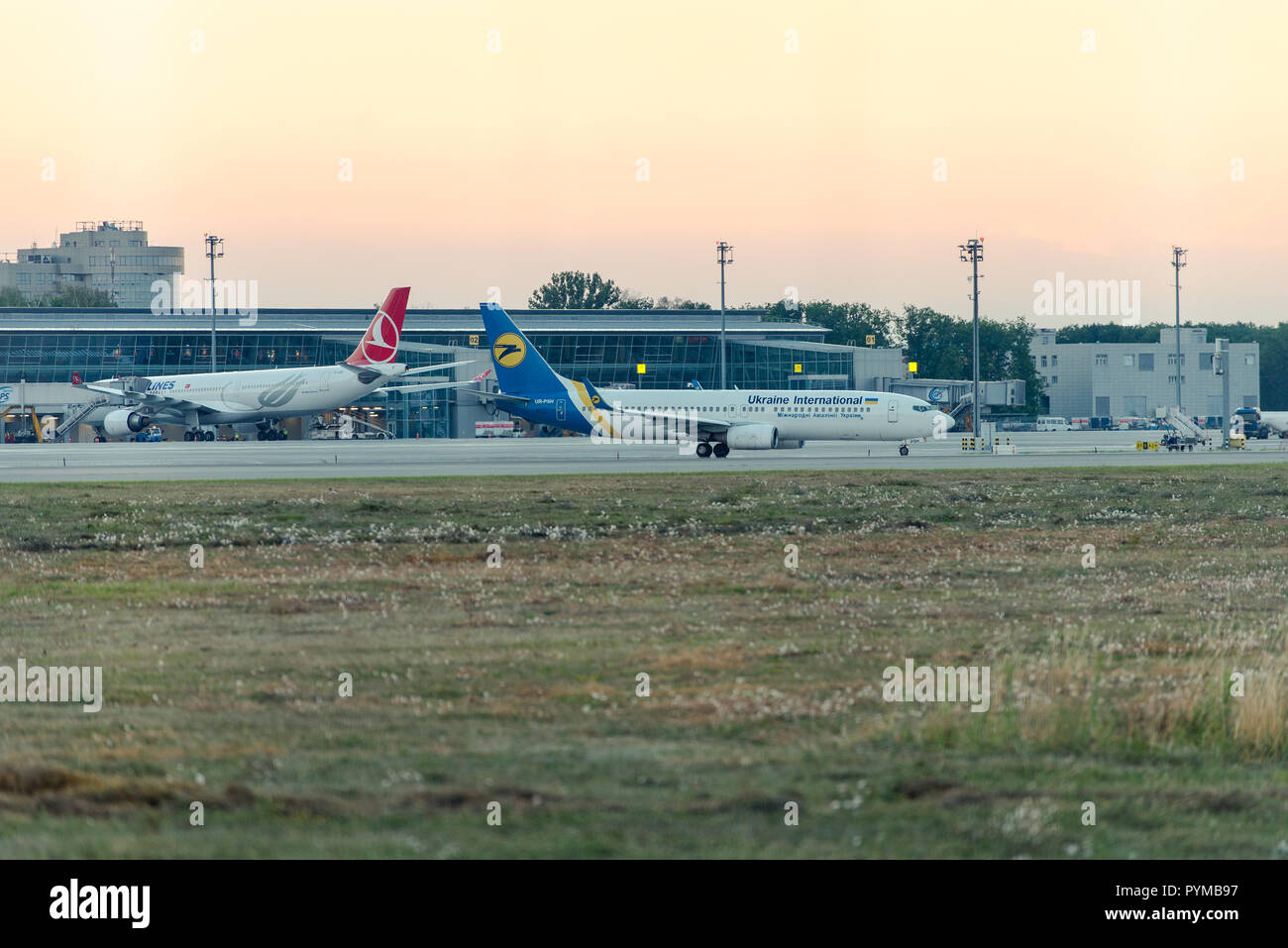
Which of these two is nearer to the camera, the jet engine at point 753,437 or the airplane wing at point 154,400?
the jet engine at point 753,437

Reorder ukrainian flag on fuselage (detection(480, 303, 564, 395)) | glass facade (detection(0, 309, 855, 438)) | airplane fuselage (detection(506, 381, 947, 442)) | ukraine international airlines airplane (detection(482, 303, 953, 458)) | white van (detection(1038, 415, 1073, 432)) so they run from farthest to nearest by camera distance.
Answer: white van (detection(1038, 415, 1073, 432))
glass facade (detection(0, 309, 855, 438))
ukrainian flag on fuselage (detection(480, 303, 564, 395))
airplane fuselage (detection(506, 381, 947, 442))
ukraine international airlines airplane (detection(482, 303, 953, 458))

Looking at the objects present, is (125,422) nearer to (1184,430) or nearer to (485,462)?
(485,462)

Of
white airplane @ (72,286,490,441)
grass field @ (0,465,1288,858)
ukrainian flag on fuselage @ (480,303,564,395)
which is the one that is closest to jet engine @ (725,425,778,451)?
ukrainian flag on fuselage @ (480,303,564,395)

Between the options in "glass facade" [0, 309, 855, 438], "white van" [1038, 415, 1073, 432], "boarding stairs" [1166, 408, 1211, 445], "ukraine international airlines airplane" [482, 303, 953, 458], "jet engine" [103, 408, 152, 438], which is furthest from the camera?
"white van" [1038, 415, 1073, 432]

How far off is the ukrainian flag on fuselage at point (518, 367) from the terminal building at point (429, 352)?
189ft

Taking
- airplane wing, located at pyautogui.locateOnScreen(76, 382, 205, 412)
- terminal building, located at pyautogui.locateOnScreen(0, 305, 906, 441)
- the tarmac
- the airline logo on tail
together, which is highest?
terminal building, located at pyautogui.locateOnScreen(0, 305, 906, 441)

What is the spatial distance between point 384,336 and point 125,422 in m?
21.8

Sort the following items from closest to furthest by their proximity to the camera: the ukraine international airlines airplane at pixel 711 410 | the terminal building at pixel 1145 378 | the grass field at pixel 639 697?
the grass field at pixel 639 697, the ukraine international airlines airplane at pixel 711 410, the terminal building at pixel 1145 378

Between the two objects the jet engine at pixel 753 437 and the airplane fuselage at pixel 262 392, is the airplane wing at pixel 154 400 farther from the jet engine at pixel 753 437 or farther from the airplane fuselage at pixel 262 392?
the jet engine at pixel 753 437

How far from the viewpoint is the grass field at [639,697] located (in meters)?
8.93

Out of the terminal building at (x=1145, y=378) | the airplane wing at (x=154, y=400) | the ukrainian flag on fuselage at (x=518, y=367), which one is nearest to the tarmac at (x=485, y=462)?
the ukrainian flag on fuselage at (x=518, y=367)

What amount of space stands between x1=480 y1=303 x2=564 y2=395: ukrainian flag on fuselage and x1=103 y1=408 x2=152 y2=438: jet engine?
39.6m

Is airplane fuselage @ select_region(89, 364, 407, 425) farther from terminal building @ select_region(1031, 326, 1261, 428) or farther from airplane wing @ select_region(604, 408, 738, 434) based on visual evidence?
terminal building @ select_region(1031, 326, 1261, 428)

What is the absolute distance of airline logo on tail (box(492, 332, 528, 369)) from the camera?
7156 cm
